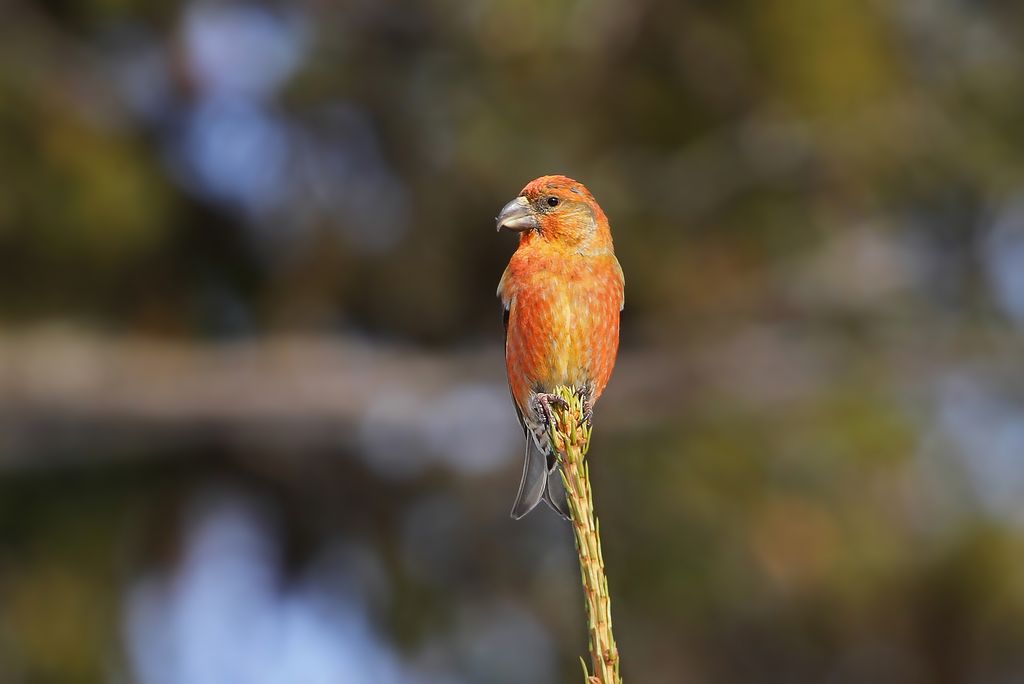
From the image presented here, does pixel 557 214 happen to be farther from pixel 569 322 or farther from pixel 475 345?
pixel 475 345

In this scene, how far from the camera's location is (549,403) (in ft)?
10.6

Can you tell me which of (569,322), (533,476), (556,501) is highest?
(569,322)

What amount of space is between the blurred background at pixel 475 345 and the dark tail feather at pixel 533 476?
5695 mm

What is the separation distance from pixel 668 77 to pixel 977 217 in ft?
10.5

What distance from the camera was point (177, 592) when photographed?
34.5 ft

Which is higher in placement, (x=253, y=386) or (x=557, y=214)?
(x=253, y=386)

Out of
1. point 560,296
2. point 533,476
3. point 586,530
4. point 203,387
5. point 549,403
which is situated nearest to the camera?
point 586,530

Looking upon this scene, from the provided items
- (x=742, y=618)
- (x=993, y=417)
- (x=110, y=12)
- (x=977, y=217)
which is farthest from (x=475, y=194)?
(x=993, y=417)

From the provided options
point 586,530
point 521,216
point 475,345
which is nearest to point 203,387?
point 475,345

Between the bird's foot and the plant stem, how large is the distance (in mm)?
12

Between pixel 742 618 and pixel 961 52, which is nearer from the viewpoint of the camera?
pixel 742 618

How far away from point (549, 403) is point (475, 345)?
747 cm

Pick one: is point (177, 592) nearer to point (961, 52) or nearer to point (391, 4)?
point (391, 4)

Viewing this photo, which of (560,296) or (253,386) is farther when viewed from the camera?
(253,386)
